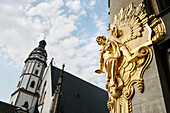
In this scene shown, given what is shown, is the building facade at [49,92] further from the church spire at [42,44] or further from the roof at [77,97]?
the church spire at [42,44]

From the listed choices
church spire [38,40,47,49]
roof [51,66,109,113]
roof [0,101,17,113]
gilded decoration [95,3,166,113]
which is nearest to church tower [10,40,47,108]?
roof [0,101,17,113]

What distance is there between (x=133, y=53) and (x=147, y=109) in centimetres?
104

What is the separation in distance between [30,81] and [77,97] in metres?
10.3

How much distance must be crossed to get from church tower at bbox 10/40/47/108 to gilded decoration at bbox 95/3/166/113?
23385 mm

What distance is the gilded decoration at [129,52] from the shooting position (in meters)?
2.53

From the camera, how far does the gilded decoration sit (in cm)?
253

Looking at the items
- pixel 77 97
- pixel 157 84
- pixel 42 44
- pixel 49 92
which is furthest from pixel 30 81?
pixel 157 84

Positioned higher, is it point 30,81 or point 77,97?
point 30,81

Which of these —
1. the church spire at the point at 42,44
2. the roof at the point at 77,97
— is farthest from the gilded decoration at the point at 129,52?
the church spire at the point at 42,44

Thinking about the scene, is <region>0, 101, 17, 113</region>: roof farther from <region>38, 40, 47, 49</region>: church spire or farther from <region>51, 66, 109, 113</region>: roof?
<region>38, 40, 47, 49</region>: church spire

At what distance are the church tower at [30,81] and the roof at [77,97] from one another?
209 inches

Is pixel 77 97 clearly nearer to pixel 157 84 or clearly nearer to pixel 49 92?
pixel 49 92

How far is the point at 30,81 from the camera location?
25.7 metres

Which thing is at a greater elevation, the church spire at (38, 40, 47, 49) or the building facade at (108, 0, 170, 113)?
the church spire at (38, 40, 47, 49)
